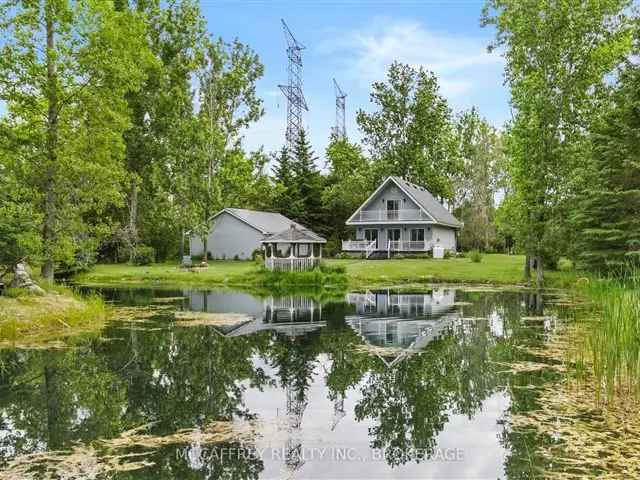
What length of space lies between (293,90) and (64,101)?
4149cm

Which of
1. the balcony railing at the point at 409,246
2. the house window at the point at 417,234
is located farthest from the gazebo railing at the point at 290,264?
the house window at the point at 417,234

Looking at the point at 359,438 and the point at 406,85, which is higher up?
the point at 406,85

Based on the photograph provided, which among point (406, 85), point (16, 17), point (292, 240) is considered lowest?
point (292, 240)

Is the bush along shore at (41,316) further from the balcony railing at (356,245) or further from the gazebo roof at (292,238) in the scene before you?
the balcony railing at (356,245)

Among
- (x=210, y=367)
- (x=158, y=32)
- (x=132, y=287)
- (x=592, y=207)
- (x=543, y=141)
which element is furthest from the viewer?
(x=158, y=32)

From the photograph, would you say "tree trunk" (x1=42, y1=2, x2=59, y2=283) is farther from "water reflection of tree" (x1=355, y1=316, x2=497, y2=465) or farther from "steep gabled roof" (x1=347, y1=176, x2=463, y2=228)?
"steep gabled roof" (x1=347, y1=176, x2=463, y2=228)

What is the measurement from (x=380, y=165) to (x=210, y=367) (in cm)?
4303

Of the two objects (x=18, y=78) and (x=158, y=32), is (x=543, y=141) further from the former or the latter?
(x=158, y=32)

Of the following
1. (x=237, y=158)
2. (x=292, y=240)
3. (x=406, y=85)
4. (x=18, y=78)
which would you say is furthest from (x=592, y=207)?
(x=406, y=85)

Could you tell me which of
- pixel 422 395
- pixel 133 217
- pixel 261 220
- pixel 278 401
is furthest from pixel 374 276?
pixel 278 401

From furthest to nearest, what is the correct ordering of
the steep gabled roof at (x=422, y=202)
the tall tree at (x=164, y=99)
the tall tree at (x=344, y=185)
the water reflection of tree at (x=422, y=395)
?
the tall tree at (x=344, y=185) → the steep gabled roof at (x=422, y=202) → the tall tree at (x=164, y=99) → the water reflection of tree at (x=422, y=395)

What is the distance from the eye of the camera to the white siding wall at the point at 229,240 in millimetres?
46094

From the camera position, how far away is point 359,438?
23.7ft

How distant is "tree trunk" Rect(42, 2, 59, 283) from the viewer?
1827 cm
